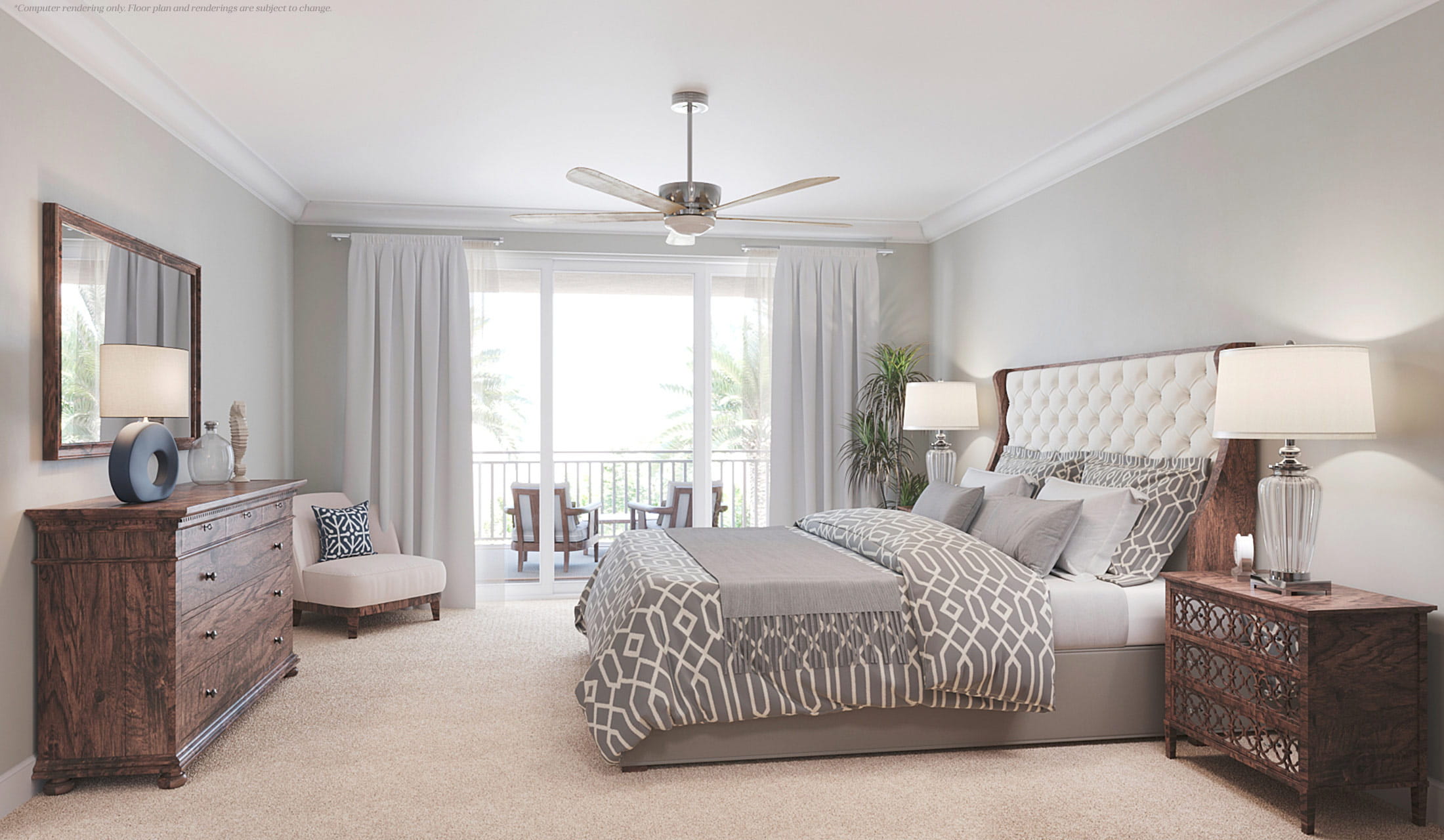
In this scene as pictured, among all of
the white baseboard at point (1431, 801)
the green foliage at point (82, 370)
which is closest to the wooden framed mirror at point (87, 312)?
the green foliage at point (82, 370)

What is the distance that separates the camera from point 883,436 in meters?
6.20

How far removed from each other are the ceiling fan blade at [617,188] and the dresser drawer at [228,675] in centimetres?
230

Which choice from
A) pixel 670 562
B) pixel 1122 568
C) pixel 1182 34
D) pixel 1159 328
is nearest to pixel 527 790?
pixel 670 562

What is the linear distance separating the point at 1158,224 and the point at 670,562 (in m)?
2.71

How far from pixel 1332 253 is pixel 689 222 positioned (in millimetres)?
2460

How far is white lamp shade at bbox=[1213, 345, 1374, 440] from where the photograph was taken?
273cm

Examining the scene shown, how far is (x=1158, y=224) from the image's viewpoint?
4.05 metres

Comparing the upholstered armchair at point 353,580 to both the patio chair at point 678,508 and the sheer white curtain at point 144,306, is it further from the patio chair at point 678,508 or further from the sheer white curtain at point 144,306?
the patio chair at point 678,508

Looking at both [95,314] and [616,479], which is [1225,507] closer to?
[95,314]

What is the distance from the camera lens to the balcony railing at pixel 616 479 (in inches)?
253

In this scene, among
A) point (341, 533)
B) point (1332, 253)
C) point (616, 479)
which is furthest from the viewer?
point (616, 479)

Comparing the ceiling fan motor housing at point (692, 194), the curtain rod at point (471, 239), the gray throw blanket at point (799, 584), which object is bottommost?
the gray throw blanket at point (799, 584)

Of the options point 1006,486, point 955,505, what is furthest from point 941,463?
point 955,505

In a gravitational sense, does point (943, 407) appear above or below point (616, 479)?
above
